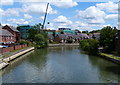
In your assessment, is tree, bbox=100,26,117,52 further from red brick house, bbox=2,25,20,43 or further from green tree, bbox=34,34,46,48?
red brick house, bbox=2,25,20,43

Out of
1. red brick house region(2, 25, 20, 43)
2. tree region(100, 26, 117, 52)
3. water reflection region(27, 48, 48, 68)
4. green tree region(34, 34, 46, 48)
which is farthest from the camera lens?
green tree region(34, 34, 46, 48)

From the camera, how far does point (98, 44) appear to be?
120 ft

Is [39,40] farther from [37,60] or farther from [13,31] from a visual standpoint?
[37,60]

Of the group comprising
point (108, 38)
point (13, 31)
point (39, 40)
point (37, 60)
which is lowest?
point (37, 60)

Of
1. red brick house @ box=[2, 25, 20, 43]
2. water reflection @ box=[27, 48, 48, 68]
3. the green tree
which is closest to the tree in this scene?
water reflection @ box=[27, 48, 48, 68]

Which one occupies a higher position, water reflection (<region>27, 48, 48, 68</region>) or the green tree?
the green tree

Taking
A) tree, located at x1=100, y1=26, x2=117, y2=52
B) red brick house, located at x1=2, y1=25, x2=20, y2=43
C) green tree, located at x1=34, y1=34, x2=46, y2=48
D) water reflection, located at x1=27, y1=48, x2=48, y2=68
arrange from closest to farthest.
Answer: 1. water reflection, located at x1=27, y1=48, x2=48, y2=68
2. tree, located at x1=100, y1=26, x2=117, y2=52
3. red brick house, located at x1=2, y1=25, x2=20, y2=43
4. green tree, located at x1=34, y1=34, x2=46, y2=48

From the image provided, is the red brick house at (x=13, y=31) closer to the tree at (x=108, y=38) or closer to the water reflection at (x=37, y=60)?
the water reflection at (x=37, y=60)

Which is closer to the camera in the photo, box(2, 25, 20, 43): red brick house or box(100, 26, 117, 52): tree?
box(100, 26, 117, 52): tree

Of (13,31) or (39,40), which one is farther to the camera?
(39,40)

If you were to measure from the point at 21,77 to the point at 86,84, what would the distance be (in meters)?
6.92

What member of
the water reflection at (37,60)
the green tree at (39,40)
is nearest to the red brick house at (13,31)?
the green tree at (39,40)

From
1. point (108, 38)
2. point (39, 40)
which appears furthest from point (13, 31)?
point (108, 38)

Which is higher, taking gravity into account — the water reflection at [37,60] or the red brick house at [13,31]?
the red brick house at [13,31]
